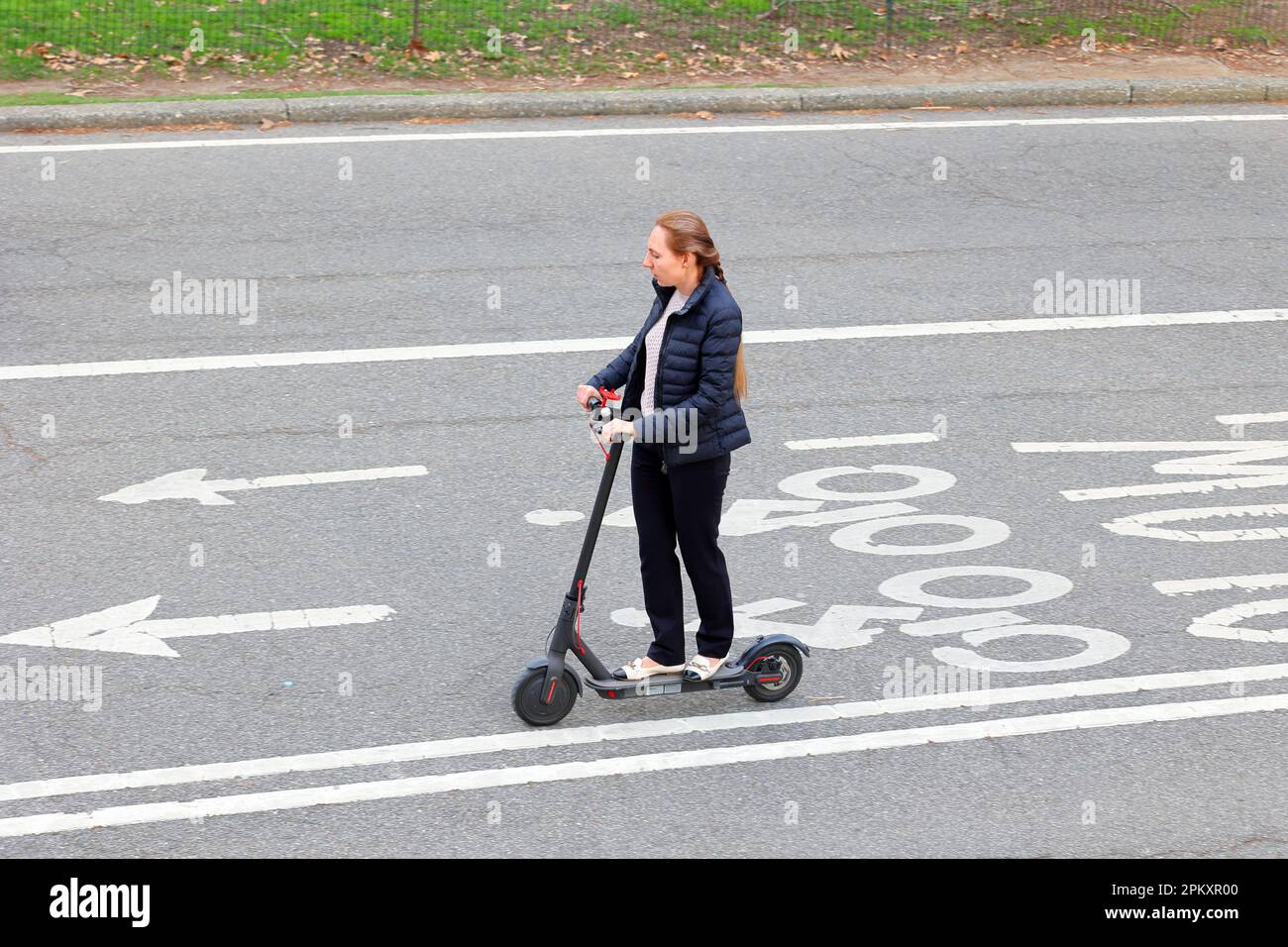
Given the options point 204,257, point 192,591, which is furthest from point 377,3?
point 192,591

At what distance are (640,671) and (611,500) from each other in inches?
78.6

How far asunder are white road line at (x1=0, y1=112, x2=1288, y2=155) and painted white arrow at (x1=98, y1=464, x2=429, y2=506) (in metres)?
5.82

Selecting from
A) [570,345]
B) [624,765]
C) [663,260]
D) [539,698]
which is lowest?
[624,765]

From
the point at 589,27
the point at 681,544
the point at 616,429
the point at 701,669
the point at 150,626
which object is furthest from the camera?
the point at 589,27

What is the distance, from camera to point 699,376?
5.97 metres

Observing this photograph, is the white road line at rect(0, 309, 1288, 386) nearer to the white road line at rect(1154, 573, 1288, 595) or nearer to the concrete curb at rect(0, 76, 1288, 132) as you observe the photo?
Result: the white road line at rect(1154, 573, 1288, 595)

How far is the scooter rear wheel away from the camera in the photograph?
6309 mm

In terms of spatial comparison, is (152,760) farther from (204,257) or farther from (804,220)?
(804,220)

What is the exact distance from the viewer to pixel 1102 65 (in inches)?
642

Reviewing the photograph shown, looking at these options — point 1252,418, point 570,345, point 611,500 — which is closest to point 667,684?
point 611,500

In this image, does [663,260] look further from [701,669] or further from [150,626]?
[150,626]

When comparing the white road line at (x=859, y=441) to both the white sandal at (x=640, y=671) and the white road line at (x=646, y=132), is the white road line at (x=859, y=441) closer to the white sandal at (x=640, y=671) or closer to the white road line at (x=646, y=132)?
the white sandal at (x=640, y=671)

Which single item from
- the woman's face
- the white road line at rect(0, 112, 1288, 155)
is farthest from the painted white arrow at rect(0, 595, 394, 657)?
the white road line at rect(0, 112, 1288, 155)

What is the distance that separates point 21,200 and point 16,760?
7.06m
